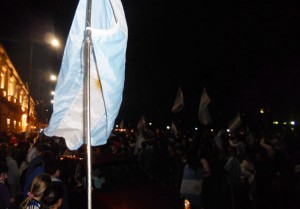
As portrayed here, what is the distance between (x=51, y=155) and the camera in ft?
19.2

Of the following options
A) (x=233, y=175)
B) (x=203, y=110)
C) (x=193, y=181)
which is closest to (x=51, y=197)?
(x=193, y=181)

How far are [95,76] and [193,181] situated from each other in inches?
217

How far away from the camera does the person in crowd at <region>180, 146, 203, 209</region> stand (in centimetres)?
786

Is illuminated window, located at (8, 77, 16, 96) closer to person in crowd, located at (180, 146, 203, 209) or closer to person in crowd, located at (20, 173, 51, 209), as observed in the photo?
person in crowd, located at (180, 146, 203, 209)

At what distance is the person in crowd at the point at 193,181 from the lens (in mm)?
7863

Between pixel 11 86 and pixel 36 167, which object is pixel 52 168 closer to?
pixel 36 167

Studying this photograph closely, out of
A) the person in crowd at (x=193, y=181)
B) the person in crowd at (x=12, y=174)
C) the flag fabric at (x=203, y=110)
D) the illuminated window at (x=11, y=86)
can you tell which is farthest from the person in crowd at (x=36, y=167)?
the illuminated window at (x=11, y=86)

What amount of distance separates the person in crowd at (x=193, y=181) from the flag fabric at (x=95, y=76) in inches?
203

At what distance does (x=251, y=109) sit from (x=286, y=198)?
32.7 meters

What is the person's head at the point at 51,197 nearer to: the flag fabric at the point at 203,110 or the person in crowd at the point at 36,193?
the person in crowd at the point at 36,193

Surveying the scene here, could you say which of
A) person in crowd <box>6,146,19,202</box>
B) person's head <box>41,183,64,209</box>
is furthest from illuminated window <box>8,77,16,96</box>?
person's head <box>41,183,64,209</box>

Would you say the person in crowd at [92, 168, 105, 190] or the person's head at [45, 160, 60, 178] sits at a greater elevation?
the person's head at [45, 160, 60, 178]

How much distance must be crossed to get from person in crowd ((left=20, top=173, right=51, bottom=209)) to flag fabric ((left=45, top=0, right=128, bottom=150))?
0.84 m

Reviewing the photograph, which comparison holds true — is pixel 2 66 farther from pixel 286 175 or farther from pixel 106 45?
pixel 106 45
